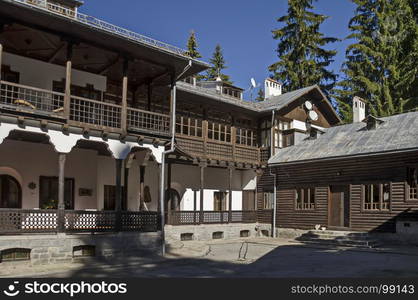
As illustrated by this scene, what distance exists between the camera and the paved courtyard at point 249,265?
1406cm

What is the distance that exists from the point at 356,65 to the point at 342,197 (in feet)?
60.0

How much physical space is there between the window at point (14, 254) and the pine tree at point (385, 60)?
2816 cm

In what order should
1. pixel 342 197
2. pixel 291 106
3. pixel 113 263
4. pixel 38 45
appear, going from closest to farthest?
1. pixel 113 263
2. pixel 38 45
3. pixel 342 197
4. pixel 291 106

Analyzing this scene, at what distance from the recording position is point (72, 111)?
18.3 meters

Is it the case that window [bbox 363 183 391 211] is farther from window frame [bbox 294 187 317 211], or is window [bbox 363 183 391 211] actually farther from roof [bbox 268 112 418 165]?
window frame [bbox 294 187 317 211]

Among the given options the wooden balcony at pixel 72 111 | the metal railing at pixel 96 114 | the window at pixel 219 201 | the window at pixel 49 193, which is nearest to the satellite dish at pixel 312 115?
the window at pixel 219 201

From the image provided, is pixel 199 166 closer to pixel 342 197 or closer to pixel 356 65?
pixel 342 197

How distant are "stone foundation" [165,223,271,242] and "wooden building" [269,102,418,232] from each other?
1.46 metres

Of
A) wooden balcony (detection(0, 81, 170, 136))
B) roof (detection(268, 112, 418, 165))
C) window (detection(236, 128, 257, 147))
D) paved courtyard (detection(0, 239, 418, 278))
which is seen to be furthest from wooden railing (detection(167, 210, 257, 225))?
wooden balcony (detection(0, 81, 170, 136))

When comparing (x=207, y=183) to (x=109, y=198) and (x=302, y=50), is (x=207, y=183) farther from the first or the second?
(x=302, y=50)

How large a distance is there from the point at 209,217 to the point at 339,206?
6675 millimetres

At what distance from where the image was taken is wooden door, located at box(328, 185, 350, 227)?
24859 millimetres

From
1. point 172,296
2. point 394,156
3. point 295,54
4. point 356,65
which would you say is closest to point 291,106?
point 394,156

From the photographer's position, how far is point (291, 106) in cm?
3062
